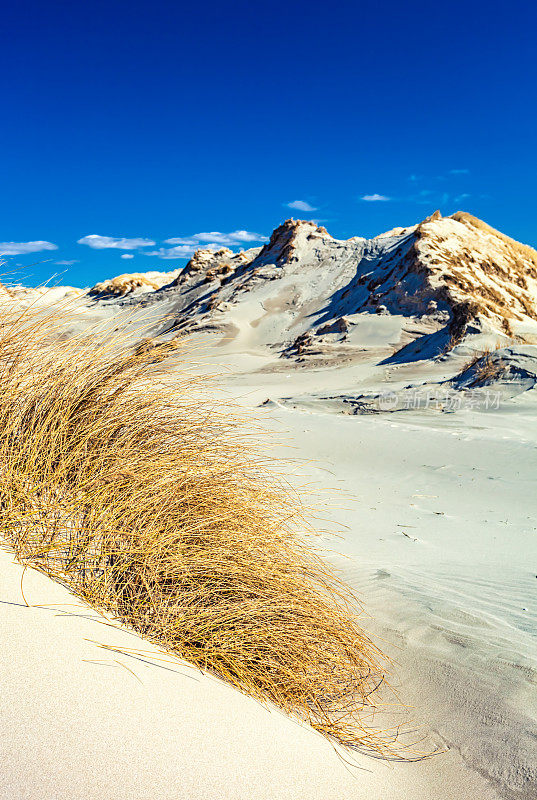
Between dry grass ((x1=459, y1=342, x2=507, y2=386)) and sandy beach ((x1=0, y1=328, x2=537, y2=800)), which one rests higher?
dry grass ((x1=459, y1=342, x2=507, y2=386))

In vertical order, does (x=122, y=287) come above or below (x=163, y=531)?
above

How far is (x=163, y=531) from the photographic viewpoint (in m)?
2.00

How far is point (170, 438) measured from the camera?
2379 mm

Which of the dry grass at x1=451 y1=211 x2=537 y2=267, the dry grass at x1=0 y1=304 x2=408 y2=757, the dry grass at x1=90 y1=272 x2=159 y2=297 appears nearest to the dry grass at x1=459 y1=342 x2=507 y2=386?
the dry grass at x1=0 y1=304 x2=408 y2=757

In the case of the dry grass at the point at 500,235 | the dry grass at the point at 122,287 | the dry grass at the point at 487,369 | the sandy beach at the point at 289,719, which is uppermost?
the dry grass at the point at 122,287

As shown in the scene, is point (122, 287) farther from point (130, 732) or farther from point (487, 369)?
point (130, 732)

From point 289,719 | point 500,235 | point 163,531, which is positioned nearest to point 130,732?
point 289,719

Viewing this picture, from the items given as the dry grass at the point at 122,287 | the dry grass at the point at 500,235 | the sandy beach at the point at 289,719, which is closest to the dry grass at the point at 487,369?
the sandy beach at the point at 289,719

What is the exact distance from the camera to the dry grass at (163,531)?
5.85 feet

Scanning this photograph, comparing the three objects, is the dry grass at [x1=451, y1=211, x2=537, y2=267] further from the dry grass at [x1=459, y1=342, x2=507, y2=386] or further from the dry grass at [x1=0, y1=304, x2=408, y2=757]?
the dry grass at [x1=0, y1=304, x2=408, y2=757]

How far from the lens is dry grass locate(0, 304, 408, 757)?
178cm

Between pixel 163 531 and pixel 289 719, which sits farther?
pixel 163 531

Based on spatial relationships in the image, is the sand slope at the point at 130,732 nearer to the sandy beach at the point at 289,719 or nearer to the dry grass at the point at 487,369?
the sandy beach at the point at 289,719

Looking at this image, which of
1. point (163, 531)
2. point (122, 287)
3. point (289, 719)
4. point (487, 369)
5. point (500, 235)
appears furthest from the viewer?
point (122, 287)
